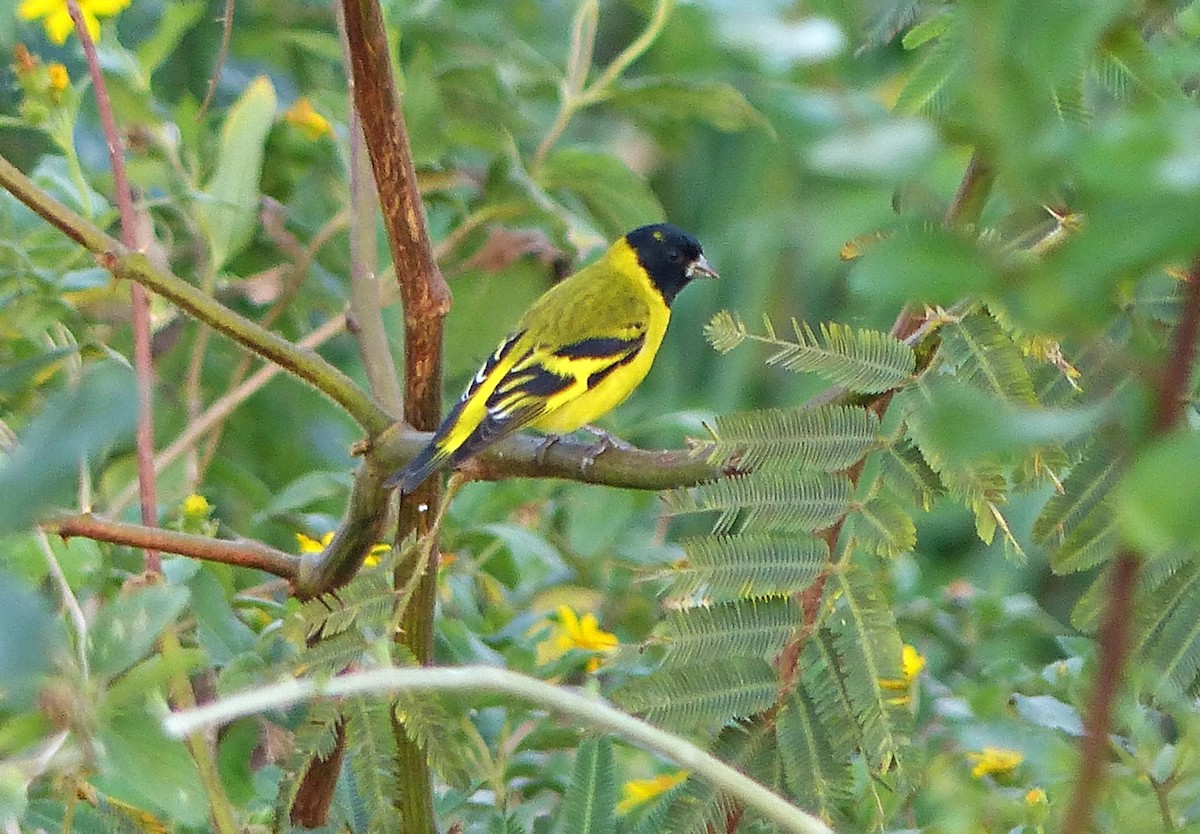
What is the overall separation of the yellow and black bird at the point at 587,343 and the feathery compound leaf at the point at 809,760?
86cm

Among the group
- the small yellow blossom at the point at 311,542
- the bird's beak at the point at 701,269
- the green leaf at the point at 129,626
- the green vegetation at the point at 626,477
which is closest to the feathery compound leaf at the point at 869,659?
the green vegetation at the point at 626,477

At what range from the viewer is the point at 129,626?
0.84 m

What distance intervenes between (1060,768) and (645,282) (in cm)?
225

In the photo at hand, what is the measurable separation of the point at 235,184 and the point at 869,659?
43.1 inches

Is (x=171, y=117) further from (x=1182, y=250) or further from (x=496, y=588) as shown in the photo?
(x=1182, y=250)

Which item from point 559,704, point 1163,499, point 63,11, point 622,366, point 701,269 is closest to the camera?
point 1163,499

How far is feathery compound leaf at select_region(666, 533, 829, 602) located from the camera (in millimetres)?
1074

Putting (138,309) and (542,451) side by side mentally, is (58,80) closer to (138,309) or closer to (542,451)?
(138,309)

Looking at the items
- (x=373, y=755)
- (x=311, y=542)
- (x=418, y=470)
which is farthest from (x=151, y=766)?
(x=311, y=542)

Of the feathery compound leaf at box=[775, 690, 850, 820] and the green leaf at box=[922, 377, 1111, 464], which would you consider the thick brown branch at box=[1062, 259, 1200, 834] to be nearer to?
the green leaf at box=[922, 377, 1111, 464]

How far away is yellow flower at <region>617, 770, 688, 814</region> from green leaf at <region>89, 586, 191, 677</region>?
643mm

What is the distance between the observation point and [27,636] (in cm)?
42

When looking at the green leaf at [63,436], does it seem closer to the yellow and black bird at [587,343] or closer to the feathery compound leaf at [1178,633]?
the feathery compound leaf at [1178,633]

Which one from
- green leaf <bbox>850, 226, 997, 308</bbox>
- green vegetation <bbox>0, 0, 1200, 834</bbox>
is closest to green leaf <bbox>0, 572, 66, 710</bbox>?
green vegetation <bbox>0, 0, 1200, 834</bbox>
